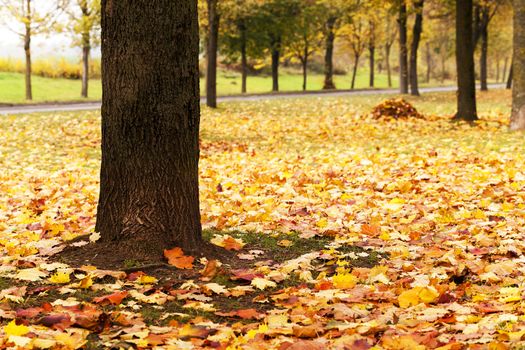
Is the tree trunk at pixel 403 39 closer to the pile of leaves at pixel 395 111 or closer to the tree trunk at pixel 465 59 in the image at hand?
the pile of leaves at pixel 395 111

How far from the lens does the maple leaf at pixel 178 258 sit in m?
4.65

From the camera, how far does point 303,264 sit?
4844 mm

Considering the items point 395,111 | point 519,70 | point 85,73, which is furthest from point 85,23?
point 519,70

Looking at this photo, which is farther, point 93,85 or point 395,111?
point 93,85

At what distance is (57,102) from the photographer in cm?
2786

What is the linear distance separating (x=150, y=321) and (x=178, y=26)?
89.2 inches

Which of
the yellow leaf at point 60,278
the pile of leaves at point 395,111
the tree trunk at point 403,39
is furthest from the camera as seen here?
the tree trunk at point 403,39

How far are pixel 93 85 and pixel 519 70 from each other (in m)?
34.6

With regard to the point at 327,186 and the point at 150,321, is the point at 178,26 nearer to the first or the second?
the point at 150,321

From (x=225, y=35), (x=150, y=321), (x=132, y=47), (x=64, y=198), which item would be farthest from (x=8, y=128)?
(x=225, y=35)

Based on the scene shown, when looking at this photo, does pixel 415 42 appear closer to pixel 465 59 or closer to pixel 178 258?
pixel 465 59

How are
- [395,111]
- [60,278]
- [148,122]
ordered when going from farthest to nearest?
1. [395,111]
2. [148,122]
3. [60,278]

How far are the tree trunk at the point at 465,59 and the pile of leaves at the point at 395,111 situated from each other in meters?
1.82

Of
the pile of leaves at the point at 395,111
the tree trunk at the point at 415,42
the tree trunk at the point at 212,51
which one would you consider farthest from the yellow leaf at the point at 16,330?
the tree trunk at the point at 415,42
